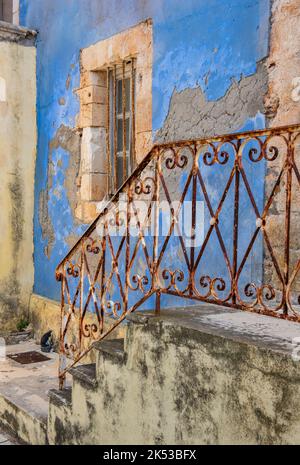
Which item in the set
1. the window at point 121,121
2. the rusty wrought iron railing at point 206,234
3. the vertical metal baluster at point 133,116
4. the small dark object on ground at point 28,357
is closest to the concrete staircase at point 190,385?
the rusty wrought iron railing at point 206,234

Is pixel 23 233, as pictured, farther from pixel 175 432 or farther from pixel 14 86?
pixel 175 432

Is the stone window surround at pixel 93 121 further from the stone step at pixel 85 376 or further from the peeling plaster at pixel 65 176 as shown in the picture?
the stone step at pixel 85 376

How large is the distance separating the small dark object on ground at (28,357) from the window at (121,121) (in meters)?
2.24

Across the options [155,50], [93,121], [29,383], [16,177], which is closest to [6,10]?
[16,177]

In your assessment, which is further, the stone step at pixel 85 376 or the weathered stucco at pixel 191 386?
the stone step at pixel 85 376

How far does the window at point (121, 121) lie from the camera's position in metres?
6.11

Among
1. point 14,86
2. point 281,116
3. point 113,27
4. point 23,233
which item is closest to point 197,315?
point 281,116

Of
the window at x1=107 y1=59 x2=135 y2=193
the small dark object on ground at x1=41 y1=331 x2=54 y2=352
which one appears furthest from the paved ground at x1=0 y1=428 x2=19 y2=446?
the window at x1=107 y1=59 x2=135 y2=193

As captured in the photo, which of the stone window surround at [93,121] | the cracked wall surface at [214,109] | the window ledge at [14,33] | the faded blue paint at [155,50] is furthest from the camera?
the window ledge at [14,33]

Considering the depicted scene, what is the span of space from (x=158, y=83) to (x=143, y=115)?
37 centimetres

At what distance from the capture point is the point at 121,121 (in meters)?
6.41

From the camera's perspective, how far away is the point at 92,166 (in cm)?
657

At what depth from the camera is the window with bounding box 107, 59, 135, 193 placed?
6.11 meters

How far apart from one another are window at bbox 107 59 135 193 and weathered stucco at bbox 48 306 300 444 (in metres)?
2.92
